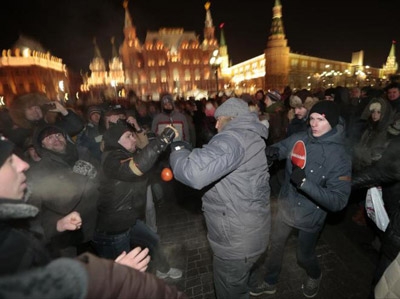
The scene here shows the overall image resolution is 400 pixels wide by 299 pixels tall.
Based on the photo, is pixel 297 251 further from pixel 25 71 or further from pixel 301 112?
pixel 25 71

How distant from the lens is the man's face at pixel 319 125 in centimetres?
296

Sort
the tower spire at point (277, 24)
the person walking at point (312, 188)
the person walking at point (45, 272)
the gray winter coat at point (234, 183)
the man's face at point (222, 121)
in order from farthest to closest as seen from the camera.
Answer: the tower spire at point (277, 24), the person walking at point (312, 188), the man's face at point (222, 121), the gray winter coat at point (234, 183), the person walking at point (45, 272)

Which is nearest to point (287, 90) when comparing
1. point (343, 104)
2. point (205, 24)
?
point (343, 104)

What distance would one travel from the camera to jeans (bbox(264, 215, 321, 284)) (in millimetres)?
3178

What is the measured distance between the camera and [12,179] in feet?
4.68

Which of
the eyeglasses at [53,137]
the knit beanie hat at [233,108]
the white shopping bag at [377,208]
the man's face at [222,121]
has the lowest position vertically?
the white shopping bag at [377,208]

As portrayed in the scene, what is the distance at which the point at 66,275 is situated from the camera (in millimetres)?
1055

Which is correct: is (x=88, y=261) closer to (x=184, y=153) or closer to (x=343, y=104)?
(x=184, y=153)

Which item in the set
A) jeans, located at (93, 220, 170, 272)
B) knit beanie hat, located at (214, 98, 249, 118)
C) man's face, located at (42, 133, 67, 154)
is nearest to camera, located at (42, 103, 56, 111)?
man's face, located at (42, 133, 67, 154)

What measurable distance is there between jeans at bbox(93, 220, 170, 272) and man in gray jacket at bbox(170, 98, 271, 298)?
4.04 feet

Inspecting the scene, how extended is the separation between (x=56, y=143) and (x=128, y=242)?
5.27ft

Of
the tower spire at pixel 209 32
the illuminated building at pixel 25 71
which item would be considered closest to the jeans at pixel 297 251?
the illuminated building at pixel 25 71

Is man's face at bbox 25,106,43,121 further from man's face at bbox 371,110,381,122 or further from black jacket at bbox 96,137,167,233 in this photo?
man's face at bbox 371,110,381,122

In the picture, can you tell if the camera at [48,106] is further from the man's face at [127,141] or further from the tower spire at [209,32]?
the tower spire at [209,32]
